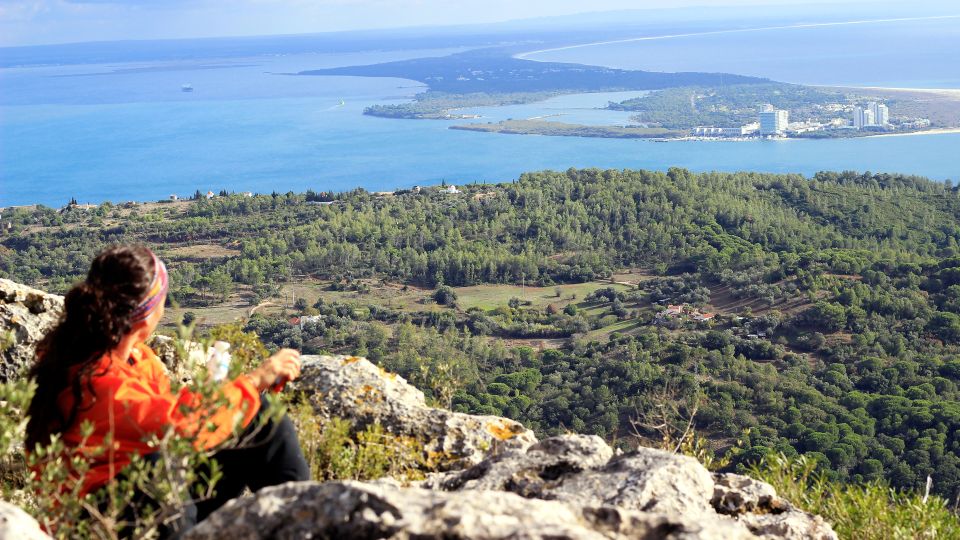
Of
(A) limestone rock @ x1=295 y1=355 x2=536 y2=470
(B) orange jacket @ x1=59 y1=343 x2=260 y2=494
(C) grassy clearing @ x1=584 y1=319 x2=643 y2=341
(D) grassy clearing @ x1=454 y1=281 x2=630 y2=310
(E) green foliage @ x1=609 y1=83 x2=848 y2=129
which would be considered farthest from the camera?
(E) green foliage @ x1=609 y1=83 x2=848 y2=129

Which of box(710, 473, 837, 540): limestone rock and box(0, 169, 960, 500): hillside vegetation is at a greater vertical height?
box(710, 473, 837, 540): limestone rock

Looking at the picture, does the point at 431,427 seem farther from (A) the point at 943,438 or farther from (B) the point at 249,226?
(B) the point at 249,226

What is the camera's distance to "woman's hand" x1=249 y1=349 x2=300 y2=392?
97.3 inches

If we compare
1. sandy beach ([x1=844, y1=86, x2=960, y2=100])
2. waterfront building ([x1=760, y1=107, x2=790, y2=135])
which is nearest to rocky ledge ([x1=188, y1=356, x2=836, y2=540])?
waterfront building ([x1=760, y1=107, x2=790, y2=135])

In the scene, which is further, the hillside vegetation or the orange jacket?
the hillside vegetation

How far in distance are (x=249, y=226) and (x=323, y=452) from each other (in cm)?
3603

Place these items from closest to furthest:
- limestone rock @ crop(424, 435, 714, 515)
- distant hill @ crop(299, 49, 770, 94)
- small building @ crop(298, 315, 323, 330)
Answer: limestone rock @ crop(424, 435, 714, 515)
small building @ crop(298, 315, 323, 330)
distant hill @ crop(299, 49, 770, 94)

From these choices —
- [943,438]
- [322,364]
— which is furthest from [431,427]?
[943,438]

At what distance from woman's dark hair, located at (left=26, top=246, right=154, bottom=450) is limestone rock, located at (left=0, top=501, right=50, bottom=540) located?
33cm

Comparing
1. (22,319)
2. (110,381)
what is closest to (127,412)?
(110,381)

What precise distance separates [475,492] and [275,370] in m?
0.77

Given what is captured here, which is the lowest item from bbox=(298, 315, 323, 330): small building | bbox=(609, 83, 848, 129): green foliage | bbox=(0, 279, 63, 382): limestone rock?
bbox=(298, 315, 323, 330): small building

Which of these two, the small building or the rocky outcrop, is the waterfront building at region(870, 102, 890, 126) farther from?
the rocky outcrop

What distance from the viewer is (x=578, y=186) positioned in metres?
39.2
